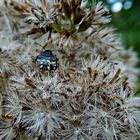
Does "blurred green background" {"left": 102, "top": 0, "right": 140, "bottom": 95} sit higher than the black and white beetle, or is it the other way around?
"blurred green background" {"left": 102, "top": 0, "right": 140, "bottom": 95}

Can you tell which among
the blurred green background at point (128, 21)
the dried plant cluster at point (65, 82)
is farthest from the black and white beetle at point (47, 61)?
the blurred green background at point (128, 21)

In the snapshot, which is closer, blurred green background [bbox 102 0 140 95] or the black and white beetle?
the black and white beetle

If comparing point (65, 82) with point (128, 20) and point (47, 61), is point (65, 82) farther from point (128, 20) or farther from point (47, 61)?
point (128, 20)

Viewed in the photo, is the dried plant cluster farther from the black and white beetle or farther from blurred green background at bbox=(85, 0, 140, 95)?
blurred green background at bbox=(85, 0, 140, 95)

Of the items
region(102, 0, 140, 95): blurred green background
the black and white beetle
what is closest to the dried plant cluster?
the black and white beetle

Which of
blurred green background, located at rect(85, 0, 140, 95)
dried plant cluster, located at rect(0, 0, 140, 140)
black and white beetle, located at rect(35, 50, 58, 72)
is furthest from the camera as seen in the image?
blurred green background, located at rect(85, 0, 140, 95)

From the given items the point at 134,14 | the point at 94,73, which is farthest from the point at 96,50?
the point at 134,14
